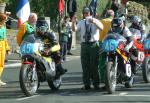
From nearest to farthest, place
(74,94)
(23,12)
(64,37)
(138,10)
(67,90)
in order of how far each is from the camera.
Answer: (74,94) → (67,90) → (23,12) → (64,37) → (138,10)

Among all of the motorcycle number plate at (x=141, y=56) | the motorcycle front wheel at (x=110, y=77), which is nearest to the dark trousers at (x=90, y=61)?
the motorcycle front wheel at (x=110, y=77)

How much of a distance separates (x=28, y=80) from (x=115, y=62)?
2.02 metres

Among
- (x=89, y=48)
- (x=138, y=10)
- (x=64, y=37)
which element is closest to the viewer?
(x=89, y=48)

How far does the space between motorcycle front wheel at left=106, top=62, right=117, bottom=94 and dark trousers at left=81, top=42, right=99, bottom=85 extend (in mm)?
887

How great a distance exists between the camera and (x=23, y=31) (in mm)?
14664

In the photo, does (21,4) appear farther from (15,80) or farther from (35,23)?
(35,23)

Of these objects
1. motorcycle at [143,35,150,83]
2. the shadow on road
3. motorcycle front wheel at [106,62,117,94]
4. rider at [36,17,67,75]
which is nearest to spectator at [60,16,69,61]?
the shadow on road

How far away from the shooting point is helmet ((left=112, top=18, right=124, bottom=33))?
14.2m

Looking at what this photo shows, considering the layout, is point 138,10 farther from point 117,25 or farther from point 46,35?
point 46,35

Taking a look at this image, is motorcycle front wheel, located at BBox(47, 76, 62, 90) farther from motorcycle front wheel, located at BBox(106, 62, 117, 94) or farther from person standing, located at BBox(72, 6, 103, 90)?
motorcycle front wheel, located at BBox(106, 62, 117, 94)

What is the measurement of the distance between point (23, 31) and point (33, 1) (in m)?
19.3

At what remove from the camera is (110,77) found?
13.5 metres

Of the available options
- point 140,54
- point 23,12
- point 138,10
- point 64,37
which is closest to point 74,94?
point 140,54

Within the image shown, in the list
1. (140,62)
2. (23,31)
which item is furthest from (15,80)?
(140,62)
